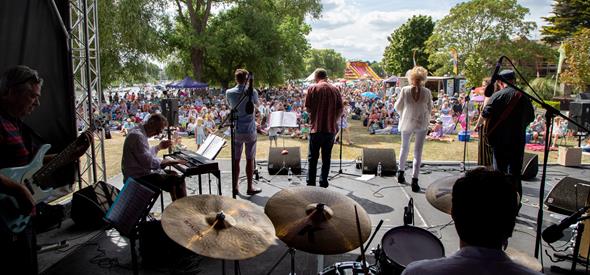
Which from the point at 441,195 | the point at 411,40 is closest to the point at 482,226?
the point at 441,195

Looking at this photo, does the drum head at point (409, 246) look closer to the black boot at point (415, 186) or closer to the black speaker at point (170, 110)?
the black boot at point (415, 186)

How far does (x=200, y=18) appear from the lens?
1047 inches

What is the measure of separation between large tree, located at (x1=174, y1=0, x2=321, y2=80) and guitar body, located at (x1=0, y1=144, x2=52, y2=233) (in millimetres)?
21120

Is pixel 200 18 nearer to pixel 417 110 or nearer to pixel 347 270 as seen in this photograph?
pixel 417 110

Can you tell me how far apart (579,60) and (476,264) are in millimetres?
25260

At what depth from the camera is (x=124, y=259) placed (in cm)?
388

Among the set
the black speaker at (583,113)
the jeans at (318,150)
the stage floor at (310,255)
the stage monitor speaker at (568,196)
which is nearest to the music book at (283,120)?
the stage floor at (310,255)

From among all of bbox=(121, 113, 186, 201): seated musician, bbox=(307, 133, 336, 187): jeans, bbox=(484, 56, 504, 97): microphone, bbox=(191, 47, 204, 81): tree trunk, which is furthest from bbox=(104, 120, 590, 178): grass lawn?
bbox=(191, 47, 204, 81): tree trunk

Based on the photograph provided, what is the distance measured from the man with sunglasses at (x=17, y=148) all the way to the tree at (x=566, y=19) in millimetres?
39671

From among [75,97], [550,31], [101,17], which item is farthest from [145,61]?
[550,31]

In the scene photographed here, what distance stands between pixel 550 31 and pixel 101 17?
3623 centimetres

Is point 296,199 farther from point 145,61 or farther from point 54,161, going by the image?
point 145,61

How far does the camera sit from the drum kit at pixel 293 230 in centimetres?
224

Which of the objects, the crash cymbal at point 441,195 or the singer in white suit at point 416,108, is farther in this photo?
the singer in white suit at point 416,108
